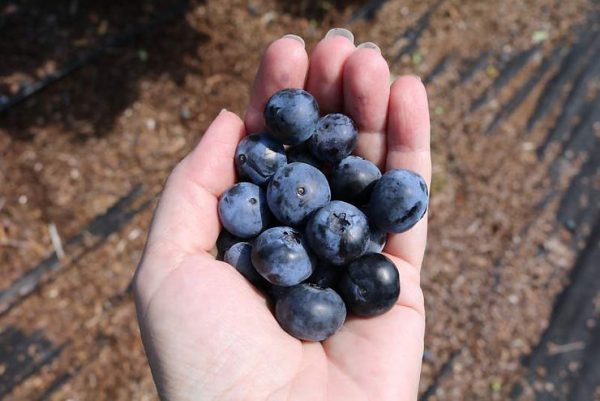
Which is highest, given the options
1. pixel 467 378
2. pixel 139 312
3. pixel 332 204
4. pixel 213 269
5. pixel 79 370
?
pixel 332 204

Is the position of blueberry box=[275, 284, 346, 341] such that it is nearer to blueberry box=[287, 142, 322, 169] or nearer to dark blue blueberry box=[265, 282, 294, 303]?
dark blue blueberry box=[265, 282, 294, 303]

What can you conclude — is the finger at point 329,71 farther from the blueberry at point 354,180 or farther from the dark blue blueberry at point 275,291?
the dark blue blueberry at point 275,291

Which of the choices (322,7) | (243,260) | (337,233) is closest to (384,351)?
(337,233)

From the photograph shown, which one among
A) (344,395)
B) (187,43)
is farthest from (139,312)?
(187,43)

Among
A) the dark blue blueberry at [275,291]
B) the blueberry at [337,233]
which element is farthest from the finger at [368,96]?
the dark blue blueberry at [275,291]

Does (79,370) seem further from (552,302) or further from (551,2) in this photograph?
(551,2)
